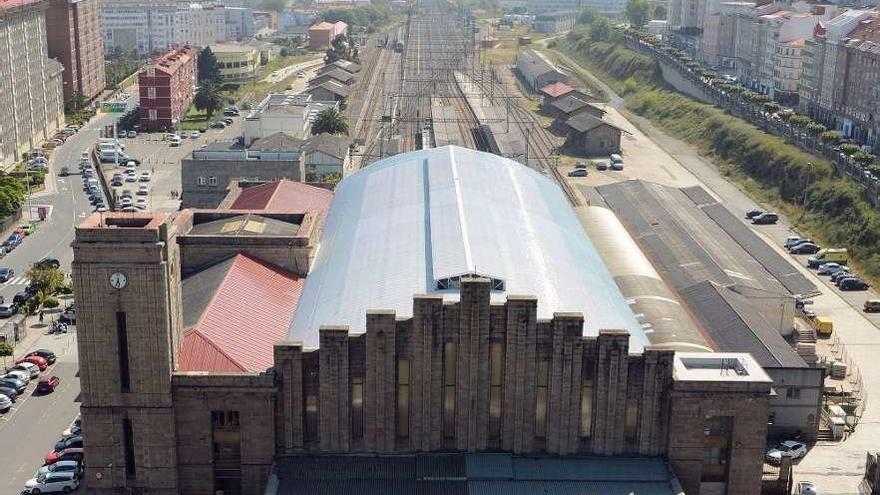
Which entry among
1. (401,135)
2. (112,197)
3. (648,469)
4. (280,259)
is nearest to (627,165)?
(401,135)

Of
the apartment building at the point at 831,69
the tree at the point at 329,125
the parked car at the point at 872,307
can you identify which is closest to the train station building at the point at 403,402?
the parked car at the point at 872,307

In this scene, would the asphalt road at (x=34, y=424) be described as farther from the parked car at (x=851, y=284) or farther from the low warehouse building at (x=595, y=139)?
the low warehouse building at (x=595, y=139)

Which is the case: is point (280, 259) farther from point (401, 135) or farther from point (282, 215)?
point (401, 135)

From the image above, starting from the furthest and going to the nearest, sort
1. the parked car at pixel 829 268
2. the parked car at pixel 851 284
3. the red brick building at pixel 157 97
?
1. the red brick building at pixel 157 97
2. the parked car at pixel 829 268
3. the parked car at pixel 851 284

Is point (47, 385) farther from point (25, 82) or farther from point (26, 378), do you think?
point (25, 82)

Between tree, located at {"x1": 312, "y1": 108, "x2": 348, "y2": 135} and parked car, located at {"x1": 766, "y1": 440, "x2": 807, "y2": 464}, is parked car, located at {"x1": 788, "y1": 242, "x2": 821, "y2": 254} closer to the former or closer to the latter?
parked car, located at {"x1": 766, "y1": 440, "x2": 807, "y2": 464}

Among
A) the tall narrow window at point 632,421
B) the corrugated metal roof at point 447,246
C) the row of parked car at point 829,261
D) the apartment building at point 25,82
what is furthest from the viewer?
the apartment building at point 25,82
